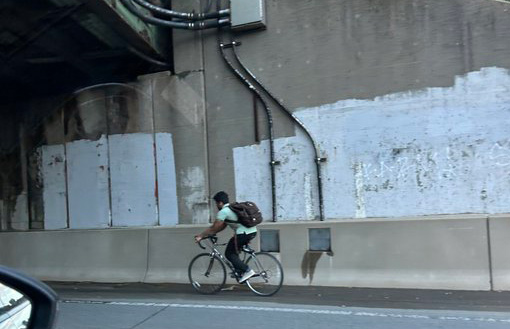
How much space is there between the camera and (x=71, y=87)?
10781 millimetres

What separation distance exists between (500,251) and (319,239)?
2752mm

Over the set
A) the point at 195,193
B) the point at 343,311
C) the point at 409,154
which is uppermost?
the point at 409,154

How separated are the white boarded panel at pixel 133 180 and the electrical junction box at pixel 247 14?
286cm

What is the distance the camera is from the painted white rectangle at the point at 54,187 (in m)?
10.4

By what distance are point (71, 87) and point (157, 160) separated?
9.64 feet

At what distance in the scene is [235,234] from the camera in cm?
762

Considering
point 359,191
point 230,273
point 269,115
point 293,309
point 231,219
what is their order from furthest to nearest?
point 269,115
point 359,191
point 230,273
point 231,219
point 293,309

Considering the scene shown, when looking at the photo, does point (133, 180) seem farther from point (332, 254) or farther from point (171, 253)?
point (332, 254)

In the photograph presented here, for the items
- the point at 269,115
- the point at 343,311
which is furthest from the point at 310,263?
the point at 269,115

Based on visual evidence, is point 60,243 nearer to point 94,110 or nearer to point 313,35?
point 94,110

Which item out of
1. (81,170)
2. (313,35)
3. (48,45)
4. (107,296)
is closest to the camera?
(107,296)

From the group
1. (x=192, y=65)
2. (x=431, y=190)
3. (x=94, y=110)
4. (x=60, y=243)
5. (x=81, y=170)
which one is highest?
(x=192, y=65)

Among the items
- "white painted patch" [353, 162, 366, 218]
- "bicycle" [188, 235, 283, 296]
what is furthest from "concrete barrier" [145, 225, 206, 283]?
"white painted patch" [353, 162, 366, 218]

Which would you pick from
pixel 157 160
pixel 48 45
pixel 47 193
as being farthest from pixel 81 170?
pixel 48 45
